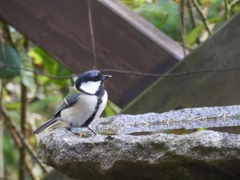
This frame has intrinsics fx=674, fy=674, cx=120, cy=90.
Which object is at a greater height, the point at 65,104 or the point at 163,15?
the point at 163,15

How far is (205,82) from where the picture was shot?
2.13 m

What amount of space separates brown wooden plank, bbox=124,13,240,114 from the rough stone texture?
0.72 meters

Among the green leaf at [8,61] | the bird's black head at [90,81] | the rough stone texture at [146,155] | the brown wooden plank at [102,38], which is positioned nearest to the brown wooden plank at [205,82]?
the brown wooden plank at [102,38]

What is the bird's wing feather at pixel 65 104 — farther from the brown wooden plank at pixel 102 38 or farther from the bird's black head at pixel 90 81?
the brown wooden plank at pixel 102 38

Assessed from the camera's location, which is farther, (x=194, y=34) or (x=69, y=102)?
(x=194, y=34)

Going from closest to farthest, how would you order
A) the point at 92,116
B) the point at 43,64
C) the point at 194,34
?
the point at 92,116 → the point at 194,34 → the point at 43,64

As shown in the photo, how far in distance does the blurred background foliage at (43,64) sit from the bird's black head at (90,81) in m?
0.11

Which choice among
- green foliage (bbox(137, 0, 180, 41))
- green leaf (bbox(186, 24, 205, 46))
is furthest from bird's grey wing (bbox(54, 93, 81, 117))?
green leaf (bbox(186, 24, 205, 46))

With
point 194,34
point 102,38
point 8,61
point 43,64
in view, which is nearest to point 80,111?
point 102,38

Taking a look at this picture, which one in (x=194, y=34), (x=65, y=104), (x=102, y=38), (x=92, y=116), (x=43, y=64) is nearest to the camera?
(x=92, y=116)

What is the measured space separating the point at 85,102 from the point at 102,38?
26 cm

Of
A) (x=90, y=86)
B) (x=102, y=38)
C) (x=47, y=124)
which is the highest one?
(x=102, y=38)

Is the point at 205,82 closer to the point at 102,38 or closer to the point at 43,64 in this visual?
the point at 102,38

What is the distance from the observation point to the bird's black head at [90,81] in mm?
1989
